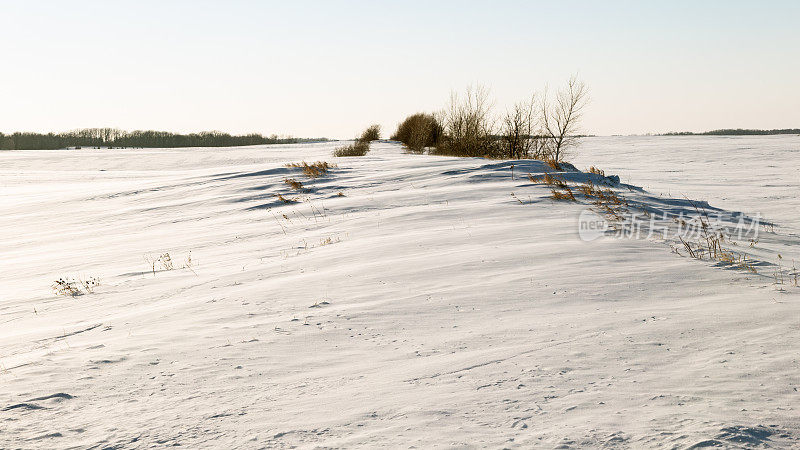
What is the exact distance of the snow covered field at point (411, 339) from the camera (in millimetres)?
2207

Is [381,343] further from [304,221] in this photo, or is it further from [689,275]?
[304,221]

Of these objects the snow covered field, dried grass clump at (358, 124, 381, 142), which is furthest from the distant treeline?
the snow covered field

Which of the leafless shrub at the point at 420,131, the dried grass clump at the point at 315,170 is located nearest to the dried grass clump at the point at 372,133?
the leafless shrub at the point at 420,131

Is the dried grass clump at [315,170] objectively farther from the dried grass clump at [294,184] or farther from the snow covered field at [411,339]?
the snow covered field at [411,339]

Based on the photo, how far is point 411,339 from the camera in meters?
3.09

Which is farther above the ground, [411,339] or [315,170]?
[315,170]

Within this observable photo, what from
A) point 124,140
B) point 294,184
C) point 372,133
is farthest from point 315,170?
point 124,140

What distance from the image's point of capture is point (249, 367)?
2.84 m

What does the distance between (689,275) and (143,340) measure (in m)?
3.55

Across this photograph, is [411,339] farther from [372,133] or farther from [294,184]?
[372,133]

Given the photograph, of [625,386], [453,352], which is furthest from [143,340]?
[625,386]

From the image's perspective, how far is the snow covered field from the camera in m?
2.21

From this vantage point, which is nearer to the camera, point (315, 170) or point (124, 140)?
point (315, 170)

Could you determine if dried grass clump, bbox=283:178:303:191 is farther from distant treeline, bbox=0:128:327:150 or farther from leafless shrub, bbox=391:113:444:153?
distant treeline, bbox=0:128:327:150
